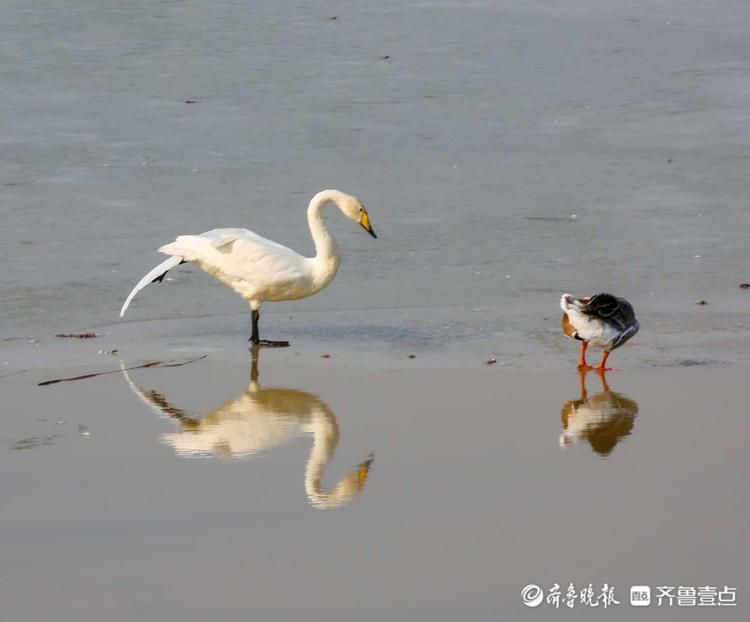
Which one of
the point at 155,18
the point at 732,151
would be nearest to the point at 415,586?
the point at 732,151

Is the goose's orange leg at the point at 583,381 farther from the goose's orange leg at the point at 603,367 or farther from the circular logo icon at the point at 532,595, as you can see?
the circular logo icon at the point at 532,595

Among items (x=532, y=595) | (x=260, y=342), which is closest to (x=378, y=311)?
(x=260, y=342)

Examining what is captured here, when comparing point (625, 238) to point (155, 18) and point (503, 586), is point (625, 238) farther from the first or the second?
point (155, 18)

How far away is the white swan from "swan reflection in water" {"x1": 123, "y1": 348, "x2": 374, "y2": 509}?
3.85ft

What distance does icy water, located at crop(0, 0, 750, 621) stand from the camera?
518cm

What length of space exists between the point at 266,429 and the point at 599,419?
1.43 metres

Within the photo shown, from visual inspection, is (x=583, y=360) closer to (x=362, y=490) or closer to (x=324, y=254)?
(x=324, y=254)

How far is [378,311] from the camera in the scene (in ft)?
30.5

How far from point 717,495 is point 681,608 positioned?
3.52 ft

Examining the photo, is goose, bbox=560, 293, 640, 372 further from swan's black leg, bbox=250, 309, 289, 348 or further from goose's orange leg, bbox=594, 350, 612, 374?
swan's black leg, bbox=250, 309, 289, 348

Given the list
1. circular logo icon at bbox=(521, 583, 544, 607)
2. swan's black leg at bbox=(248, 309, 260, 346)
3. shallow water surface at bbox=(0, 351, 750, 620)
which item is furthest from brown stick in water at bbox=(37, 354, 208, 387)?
circular logo icon at bbox=(521, 583, 544, 607)

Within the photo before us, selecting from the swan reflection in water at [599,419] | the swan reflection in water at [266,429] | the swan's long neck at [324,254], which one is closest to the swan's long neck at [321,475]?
the swan reflection in water at [266,429]

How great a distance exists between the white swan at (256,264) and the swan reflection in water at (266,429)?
46.2 inches

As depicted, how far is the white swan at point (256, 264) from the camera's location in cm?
880
